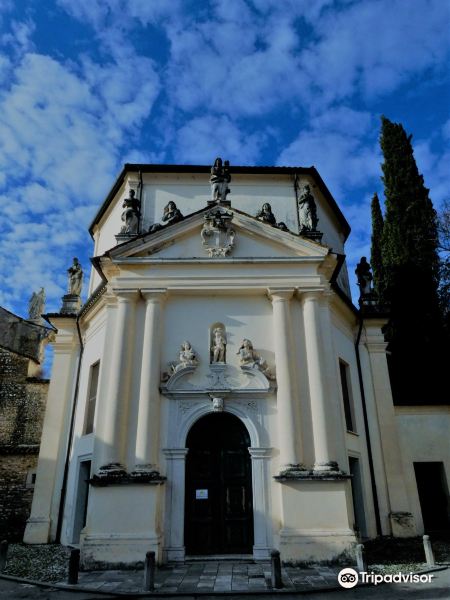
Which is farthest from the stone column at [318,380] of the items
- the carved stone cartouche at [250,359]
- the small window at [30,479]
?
the small window at [30,479]

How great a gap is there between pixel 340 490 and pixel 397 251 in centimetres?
1315

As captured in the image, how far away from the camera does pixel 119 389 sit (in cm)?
1161

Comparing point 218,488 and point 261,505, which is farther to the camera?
point 218,488

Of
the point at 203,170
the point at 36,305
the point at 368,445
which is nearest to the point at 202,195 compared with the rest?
the point at 203,170

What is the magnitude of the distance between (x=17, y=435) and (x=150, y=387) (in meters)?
→ 11.1

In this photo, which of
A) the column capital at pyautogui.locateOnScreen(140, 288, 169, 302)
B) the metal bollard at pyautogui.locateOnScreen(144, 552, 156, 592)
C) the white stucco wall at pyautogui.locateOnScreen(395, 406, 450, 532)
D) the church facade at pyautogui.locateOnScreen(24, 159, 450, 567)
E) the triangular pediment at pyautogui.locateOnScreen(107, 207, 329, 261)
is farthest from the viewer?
the white stucco wall at pyautogui.locateOnScreen(395, 406, 450, 532)

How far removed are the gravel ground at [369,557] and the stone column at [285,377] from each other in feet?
9.19

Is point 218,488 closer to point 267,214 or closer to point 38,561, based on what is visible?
point 38,561

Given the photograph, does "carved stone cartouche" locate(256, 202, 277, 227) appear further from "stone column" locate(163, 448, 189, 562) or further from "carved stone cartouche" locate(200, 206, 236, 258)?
"stone column" locate(163, 448, 189, 562)

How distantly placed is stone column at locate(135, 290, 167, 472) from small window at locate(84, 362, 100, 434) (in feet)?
9.72

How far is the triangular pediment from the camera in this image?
12992 millimetres

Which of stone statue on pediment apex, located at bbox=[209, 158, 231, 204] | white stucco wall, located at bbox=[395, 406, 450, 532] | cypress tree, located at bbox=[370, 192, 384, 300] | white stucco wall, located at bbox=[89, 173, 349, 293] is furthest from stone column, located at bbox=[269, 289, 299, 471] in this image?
cypress tree, located at bbox=[370, 192, 384, 300]

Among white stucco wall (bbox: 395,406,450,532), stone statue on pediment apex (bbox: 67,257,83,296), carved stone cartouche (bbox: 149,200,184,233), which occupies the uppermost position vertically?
carved stone cartouche (bbox: 149,200,184,233)

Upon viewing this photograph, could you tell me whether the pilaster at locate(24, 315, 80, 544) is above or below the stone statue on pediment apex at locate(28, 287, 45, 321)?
below
